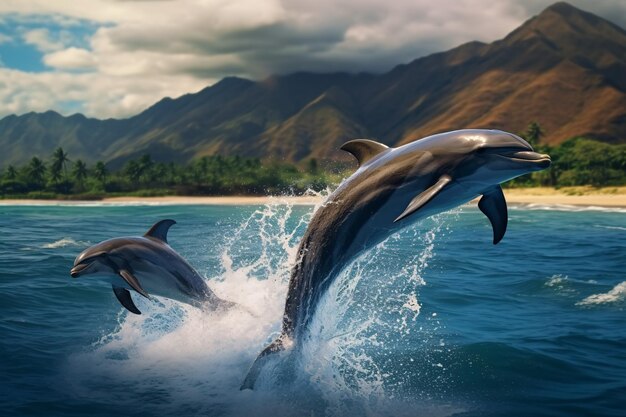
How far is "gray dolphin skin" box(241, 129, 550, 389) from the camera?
560 centimetres

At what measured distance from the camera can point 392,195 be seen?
601cm

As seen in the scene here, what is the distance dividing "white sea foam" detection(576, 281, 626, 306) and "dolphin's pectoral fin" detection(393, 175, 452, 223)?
815cm

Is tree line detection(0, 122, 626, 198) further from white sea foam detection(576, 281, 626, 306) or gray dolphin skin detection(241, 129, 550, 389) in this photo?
gray dolphin skin detection(241, 129, 550, 389)

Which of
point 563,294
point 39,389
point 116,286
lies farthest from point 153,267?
point 563,294

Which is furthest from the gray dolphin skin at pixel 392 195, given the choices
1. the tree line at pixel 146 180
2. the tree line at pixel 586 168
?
the tree line at pixel 146 180

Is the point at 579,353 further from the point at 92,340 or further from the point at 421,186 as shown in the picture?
the point at 92,340

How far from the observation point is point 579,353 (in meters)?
9.09

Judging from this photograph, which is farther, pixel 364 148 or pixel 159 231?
pixel 159 231

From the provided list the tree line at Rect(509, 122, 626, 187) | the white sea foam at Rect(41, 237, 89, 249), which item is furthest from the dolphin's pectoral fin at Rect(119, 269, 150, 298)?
the tree line at Rect(509, 122, 626, 187)

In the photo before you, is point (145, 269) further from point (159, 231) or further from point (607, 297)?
point (607, 297)

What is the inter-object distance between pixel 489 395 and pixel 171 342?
508cm

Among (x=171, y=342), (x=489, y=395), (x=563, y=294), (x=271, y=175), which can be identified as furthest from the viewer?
(x=271, y=175)

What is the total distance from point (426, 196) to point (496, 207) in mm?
1323

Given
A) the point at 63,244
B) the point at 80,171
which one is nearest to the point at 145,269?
the point at 63,244
